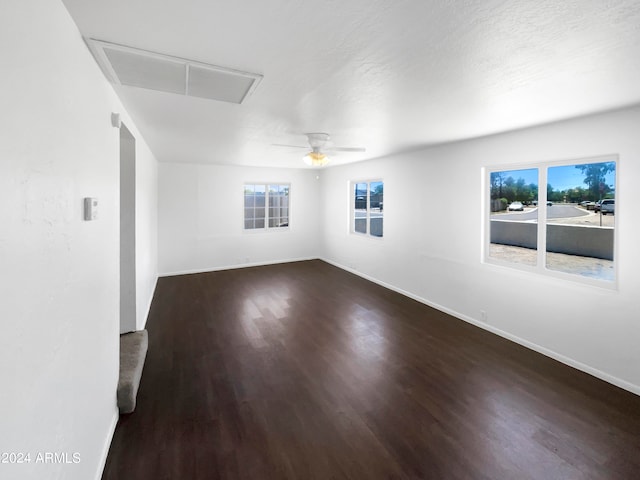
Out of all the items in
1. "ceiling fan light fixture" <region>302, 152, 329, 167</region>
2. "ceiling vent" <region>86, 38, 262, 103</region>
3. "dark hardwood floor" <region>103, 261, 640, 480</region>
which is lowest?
"dark hardwood floor" <region>103, 261, 640, 480</region>

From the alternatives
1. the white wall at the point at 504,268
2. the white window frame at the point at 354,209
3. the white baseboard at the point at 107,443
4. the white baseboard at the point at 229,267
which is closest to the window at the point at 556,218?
the white wall at the point at 504,268

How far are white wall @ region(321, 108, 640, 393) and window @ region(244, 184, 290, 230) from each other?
7.55 feet

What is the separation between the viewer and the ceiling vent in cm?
175

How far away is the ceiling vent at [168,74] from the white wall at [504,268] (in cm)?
312

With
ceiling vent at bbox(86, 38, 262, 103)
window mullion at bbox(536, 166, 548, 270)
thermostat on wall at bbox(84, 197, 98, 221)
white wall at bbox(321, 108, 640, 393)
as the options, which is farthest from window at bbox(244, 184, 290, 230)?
thermostat on wall at bbox(84, 197, 98, 221)

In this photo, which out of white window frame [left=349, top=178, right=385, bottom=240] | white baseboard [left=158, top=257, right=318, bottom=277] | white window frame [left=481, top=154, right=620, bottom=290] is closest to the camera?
white window frame [left=481, top=154, right=620, bottom=290]

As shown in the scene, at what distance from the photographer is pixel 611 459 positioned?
1991mm

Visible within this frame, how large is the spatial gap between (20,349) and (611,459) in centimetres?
320

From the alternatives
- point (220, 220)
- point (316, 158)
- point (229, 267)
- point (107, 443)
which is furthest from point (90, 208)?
point (229, 267)

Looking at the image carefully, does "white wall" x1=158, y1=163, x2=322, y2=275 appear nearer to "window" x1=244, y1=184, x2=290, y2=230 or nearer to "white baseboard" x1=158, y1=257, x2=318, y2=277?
"white baseboard" x1=158, y1=257, x2=318, y2=277

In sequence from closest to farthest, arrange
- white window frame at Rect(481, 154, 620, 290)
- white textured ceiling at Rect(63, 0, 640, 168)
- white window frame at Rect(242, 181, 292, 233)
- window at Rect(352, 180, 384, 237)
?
white textured ceiling at Rect(63, 0, 640, 168) < white window frame at Rect(481, 154, 620, 290) < window at Rect(352, 180, 384, 237) < white window frame at Rect(242, 181, 292, 233)

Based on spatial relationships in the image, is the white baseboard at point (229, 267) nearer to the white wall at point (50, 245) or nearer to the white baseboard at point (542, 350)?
the white baseboard at point (542, 350)

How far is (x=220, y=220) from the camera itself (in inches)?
278

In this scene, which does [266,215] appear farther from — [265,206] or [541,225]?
[541,225]
